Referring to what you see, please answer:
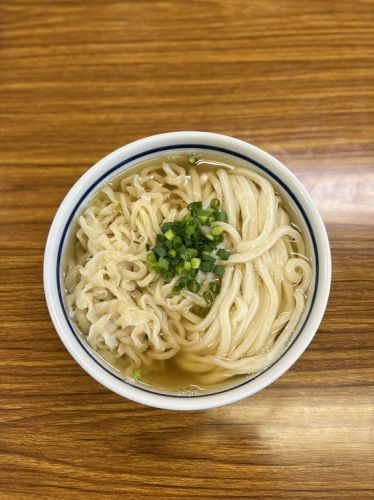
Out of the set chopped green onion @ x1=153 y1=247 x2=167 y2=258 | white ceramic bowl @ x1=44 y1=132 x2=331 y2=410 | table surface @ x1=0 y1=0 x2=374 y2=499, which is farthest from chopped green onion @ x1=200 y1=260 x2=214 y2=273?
table surface @ x1=0 y1=0 x2=374 y2=499

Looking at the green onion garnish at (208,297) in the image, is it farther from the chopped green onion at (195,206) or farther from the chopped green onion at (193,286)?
the chopped green onion at (195,206)

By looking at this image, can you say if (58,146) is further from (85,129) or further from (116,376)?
(116,376)

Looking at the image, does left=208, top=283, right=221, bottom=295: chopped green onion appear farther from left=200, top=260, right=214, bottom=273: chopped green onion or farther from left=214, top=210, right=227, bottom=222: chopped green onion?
left=214, top=210, right=227, bottom=222: chopped green onion

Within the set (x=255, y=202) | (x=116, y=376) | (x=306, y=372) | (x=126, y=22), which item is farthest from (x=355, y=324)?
(x=126, y=22)

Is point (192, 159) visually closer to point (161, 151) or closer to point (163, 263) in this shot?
point (161, 151)

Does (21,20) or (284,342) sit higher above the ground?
(21,20)

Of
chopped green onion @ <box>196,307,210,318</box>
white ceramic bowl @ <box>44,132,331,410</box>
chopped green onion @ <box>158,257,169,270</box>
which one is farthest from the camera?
chopped green onion @ <box>196,307,210,318</box>

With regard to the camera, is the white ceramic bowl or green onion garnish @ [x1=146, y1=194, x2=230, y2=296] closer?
the white ceramic bowl
